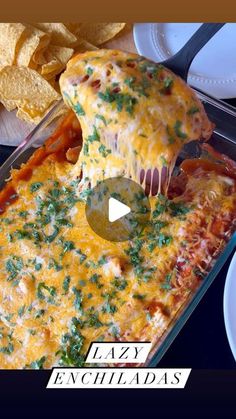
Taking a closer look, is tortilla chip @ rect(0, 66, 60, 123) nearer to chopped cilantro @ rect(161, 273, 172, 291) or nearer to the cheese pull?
the cheese pull

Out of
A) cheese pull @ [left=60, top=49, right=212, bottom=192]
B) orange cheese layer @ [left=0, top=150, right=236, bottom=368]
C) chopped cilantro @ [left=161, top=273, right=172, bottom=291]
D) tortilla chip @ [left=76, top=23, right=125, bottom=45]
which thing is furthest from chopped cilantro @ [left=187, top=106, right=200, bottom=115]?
tortilla chip @ [left=76, top=23, right=125, bottom=45]

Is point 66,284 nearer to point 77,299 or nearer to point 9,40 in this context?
point 77,299

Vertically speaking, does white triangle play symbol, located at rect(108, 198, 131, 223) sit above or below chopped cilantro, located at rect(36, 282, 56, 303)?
above

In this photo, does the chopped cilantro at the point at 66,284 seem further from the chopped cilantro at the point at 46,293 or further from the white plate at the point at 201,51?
the white plate at the point at 201,51

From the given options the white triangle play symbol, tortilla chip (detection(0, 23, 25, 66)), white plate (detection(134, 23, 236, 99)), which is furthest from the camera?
white plate (detection(134, 23, 236, 99))

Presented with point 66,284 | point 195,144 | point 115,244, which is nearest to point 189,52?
point 195,144

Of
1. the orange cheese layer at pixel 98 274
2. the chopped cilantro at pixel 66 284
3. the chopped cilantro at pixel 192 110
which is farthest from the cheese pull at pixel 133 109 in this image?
the chopped cilantro at pixel 66 284

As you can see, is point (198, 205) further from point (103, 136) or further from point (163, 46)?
point (163, 46)
